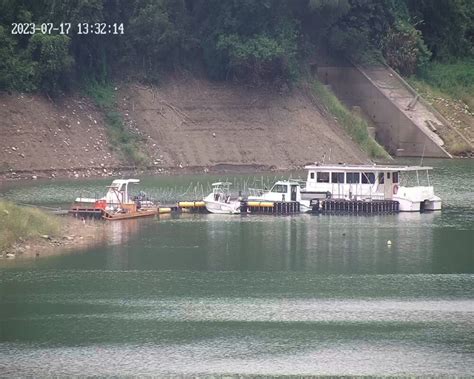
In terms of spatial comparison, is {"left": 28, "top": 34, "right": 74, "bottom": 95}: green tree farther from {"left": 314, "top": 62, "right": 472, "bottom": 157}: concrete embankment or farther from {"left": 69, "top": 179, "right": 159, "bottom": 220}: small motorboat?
{"left": 314, "top": 62, "right": 472, "bottom": 157}: concrete embankment

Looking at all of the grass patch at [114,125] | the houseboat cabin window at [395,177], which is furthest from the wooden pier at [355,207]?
the grass patch at [114,125]

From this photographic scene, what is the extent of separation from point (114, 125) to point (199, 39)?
12.1m

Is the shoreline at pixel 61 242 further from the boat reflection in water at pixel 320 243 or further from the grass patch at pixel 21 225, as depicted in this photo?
the boat reflection in water at pixel 320 243

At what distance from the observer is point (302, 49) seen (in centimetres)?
10375

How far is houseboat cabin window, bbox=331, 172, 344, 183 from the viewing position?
245 ft

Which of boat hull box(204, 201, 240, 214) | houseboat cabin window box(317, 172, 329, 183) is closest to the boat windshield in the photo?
boat hull box(204, 201, 240, 214)

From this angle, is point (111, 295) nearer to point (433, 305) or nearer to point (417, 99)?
point (433, 305)

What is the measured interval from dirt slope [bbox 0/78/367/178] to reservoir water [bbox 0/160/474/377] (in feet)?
65.5

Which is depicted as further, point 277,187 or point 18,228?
point 277,187

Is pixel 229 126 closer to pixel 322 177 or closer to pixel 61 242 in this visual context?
pixel 322 177

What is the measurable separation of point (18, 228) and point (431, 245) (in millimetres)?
17985

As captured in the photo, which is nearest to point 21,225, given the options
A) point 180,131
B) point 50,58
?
point 50,58

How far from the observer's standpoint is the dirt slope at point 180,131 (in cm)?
8544

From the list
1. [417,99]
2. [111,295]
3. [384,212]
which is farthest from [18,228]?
[417,99]
